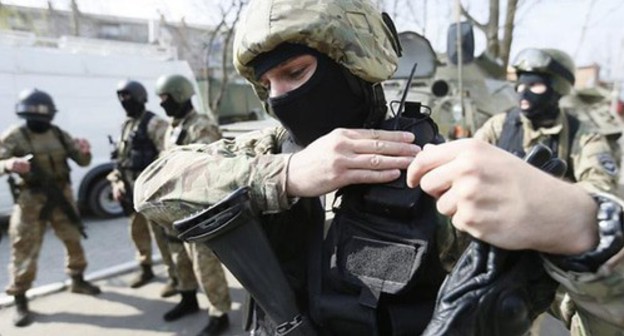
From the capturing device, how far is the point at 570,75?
9.11 ft

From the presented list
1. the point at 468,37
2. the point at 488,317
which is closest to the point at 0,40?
the point at 468,37

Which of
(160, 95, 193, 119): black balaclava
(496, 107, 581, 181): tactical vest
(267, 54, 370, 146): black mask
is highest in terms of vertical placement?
(267, 54, 370, 146): black mask

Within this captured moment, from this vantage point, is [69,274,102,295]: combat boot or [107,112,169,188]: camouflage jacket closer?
[107,112,169,188]: camouflage jacket

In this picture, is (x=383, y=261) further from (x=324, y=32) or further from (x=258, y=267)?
(x=324, y=32)

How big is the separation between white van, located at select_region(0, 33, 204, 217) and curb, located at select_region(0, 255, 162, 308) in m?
1.88

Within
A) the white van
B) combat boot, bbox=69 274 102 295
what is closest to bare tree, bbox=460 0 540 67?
the white van

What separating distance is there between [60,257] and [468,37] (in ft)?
15.8

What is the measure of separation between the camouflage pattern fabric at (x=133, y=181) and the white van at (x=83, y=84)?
217 centimetres

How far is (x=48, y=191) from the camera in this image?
3703 mm

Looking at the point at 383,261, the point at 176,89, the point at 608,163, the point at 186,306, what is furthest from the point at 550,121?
the point at 186,306

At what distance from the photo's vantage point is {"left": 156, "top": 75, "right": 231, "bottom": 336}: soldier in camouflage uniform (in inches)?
122

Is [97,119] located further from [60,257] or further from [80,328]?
[80,328]

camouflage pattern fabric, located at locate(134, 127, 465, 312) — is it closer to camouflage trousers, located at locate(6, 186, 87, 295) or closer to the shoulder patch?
the shoulder patch

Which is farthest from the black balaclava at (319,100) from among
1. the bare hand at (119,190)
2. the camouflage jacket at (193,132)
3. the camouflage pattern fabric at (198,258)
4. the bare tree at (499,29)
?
the bare tree at (499,29)
